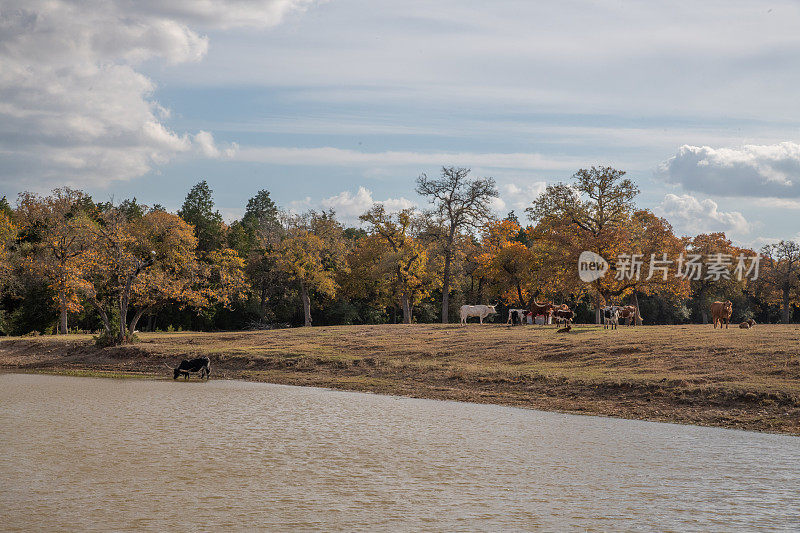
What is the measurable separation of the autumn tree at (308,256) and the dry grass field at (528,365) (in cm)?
2305

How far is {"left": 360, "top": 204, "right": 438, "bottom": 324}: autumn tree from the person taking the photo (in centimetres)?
6638

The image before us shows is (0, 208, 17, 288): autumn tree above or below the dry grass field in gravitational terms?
above

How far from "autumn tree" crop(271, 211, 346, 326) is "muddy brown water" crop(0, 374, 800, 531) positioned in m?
46.8

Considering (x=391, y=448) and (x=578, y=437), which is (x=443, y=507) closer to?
(x=391, y=448)

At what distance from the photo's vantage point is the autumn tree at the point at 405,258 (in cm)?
6638

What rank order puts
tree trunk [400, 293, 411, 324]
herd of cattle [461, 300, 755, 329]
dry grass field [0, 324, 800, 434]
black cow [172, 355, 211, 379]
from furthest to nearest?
tree trunk [400, 293, 411, 324] → herd of cattle [461, 300, 755, 329] → black cow [172, 355, 211, 379] → dry grass field [0, 324, 800, 434]

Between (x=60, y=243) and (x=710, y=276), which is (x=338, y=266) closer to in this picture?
(x=60, y=243)

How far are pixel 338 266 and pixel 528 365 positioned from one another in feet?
148

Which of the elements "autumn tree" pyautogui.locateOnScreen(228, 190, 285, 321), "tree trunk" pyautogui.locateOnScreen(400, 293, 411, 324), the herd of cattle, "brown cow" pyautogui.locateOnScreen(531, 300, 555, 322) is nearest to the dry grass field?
the herd of cattle

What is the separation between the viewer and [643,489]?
1054 cm

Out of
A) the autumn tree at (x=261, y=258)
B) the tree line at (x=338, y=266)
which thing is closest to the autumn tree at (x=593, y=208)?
the tree line at (x=338, y=266)

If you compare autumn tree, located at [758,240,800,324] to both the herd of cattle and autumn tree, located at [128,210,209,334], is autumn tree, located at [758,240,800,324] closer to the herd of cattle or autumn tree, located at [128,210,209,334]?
the herd of cattle

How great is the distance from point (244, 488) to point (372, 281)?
64.7 metres

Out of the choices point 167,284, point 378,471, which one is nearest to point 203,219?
point 167,284
